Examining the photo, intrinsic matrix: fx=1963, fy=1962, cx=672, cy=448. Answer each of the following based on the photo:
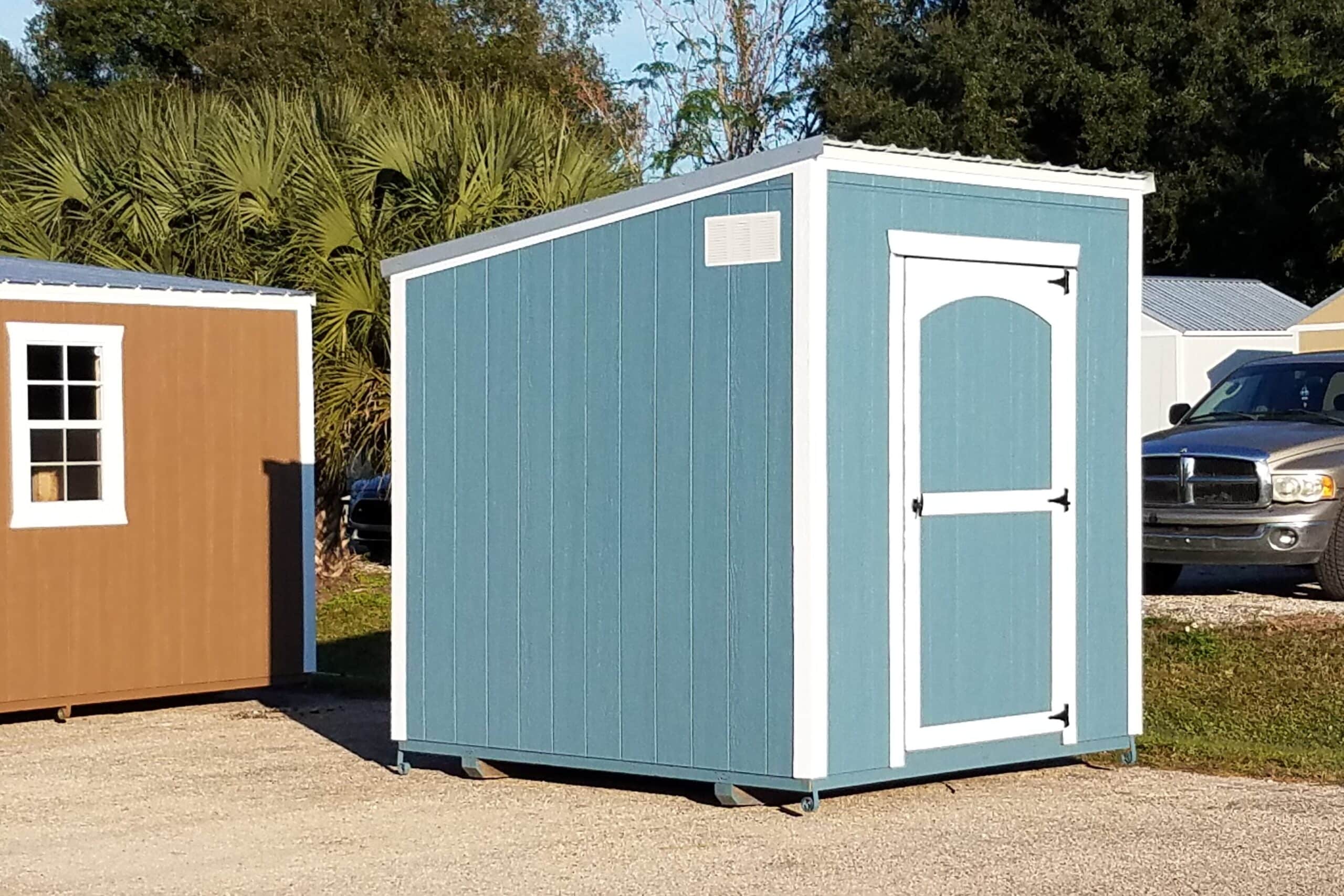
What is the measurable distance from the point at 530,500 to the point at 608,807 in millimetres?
1425

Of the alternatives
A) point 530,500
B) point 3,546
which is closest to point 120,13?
point 3,546

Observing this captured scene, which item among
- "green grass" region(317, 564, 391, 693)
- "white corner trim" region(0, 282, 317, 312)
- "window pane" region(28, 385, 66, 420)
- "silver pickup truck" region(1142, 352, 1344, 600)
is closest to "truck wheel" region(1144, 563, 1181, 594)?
"silver pickup truck" region(1142, 352, 1344, 600)

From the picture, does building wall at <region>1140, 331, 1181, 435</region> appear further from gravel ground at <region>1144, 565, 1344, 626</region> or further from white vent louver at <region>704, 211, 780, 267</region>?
white vent louver at <region>704, 211, 780, 267</region>

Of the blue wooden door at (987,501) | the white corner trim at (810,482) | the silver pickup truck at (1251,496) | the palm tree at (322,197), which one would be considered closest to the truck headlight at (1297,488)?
the silver pickup truck at (1251,496)

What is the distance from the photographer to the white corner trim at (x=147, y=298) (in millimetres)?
11078

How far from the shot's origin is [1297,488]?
1344 cm

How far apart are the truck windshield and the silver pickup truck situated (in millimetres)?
362

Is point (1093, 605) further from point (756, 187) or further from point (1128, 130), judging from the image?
point (1128, 130)

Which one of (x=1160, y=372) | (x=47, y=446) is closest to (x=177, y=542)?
(x=47, y=446)

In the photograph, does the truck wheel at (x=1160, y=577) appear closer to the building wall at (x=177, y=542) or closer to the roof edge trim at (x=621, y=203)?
the building wall at (x=177, y=542)

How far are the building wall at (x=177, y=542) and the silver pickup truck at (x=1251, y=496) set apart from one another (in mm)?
6021

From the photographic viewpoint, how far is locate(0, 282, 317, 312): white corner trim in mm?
11078

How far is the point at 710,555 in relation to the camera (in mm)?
7980

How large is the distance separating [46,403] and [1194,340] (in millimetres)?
18026
